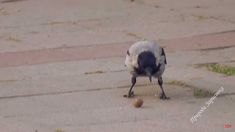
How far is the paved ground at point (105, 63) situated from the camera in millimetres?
8938

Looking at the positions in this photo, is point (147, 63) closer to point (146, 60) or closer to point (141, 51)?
point (146, 60)

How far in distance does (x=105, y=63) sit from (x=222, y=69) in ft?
5.97

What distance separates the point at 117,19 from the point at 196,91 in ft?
22.7

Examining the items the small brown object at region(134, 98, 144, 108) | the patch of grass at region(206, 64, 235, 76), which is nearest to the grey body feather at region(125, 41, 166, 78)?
the small brown object at region(134, 98, 144, 108)

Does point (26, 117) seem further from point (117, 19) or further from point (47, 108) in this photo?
point (117, 19)

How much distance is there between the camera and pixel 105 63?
40.1ft

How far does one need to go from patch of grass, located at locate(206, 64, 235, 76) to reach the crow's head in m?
1.98

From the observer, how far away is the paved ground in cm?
894

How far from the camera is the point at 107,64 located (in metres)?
12.1

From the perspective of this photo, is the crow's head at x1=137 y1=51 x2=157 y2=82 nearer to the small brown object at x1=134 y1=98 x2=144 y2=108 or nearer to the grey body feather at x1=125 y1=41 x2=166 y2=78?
the grey body feather at x1=125 y1=41 x2=166 y2=78

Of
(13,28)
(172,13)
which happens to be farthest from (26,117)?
(172,13)

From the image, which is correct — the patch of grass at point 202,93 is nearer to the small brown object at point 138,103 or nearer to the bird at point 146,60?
the bird at point 146,60

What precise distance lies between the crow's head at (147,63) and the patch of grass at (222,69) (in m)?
1.98

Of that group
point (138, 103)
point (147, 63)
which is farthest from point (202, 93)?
point (147, 63)
